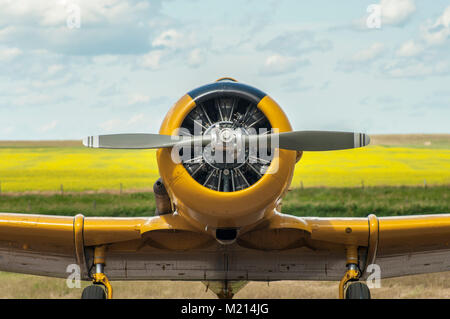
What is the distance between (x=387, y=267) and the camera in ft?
33.2

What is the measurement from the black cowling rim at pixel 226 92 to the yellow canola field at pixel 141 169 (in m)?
21.6

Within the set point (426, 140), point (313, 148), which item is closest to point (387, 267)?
point (313, 148)

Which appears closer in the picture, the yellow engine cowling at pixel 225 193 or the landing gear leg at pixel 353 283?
the yellow engine cowling at pixel 225 193

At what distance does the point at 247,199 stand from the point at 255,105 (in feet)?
3.73

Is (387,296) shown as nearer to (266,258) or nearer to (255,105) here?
(266,258)

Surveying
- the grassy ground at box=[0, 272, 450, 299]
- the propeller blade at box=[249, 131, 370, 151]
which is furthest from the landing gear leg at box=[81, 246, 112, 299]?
the propeller blade at box=[249, 131, 370, 151]

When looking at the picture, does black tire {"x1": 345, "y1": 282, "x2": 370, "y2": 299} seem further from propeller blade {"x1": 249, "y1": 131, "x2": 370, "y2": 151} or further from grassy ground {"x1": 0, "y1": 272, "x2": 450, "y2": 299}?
grassy ground {"x1": 0, "y1": 272, "x2": 450, "y2": 299}

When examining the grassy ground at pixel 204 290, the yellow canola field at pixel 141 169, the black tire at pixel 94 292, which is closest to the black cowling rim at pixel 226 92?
the black tire at pixel 94 292

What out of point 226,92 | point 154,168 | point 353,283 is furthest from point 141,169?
point 226,92

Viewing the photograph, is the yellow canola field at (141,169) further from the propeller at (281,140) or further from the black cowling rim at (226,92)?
the black cowling rim at (226,92)

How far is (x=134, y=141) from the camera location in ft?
25.1

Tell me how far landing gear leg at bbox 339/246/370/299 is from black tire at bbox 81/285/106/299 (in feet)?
11.0

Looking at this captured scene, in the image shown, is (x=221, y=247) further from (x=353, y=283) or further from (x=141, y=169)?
(x=141, y=169)

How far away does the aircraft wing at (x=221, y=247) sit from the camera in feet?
28.5
